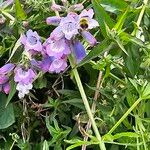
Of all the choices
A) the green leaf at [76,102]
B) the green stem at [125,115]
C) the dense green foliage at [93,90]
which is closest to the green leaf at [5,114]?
the dense green foliage at [93,90]

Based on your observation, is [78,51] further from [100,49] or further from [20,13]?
[20,13]

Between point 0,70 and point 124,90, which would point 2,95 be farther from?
point 124,90

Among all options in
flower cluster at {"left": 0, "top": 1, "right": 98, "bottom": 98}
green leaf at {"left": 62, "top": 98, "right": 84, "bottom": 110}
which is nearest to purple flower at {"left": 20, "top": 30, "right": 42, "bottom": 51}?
flower cluster at {"left": 0, "top": 1, "right": 98, "bottom": 98}

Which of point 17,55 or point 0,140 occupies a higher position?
point 17,55

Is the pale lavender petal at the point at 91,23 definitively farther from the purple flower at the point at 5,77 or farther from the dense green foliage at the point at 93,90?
the purple flower at the point at 5,77

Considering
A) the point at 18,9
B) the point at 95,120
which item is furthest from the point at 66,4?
the point at 95,120
